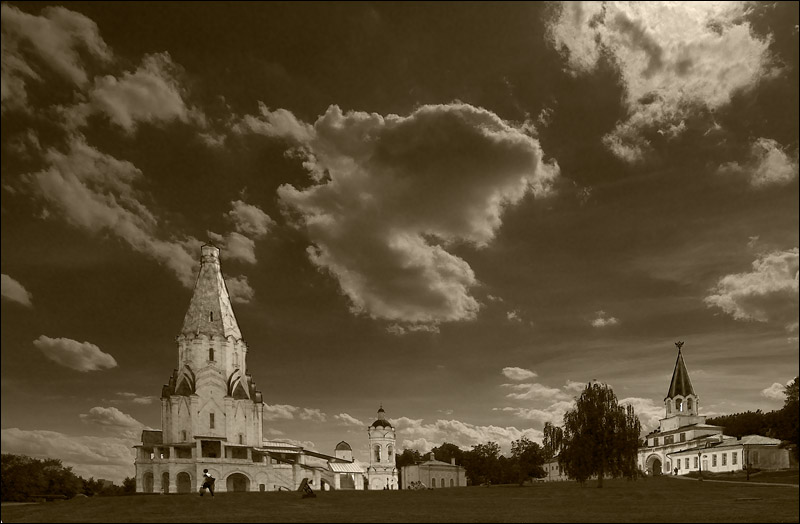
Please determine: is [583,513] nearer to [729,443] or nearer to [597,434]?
[597,434]

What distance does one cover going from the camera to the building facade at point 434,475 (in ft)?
348

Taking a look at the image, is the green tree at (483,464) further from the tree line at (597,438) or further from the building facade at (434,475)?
the tree line at (597,438)

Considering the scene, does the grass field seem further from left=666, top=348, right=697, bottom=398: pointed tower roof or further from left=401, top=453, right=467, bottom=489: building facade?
left=666, top=348, right=697, bottom=398: pointed tower roof

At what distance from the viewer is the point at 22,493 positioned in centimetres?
4650

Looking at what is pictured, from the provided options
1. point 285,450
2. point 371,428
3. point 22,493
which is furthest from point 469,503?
point 371,428

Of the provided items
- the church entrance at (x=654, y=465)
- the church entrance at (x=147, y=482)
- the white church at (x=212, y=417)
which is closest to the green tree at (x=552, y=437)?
the white church at (x=212, y=417)

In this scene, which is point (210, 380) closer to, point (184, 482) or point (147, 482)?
point (184, 482)

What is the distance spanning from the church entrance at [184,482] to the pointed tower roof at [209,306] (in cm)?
1465

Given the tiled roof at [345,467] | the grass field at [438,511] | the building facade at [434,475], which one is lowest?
the building facade at [434,475]

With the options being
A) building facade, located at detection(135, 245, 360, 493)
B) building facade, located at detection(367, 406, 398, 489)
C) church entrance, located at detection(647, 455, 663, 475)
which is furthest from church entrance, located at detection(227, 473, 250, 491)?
church entrance, located at detection(647, 455, 663, 475)

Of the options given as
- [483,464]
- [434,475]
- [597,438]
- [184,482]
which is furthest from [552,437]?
[434,475]

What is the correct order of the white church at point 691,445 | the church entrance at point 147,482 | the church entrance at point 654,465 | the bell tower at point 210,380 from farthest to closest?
the church entrance at point 654,465 < the white church at point 691,445 < the bell tower at point 210,380 < the church entrance at point 147,482

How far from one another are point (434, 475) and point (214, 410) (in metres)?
46.3

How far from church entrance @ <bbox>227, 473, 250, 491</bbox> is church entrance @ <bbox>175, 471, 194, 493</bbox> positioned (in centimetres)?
390
